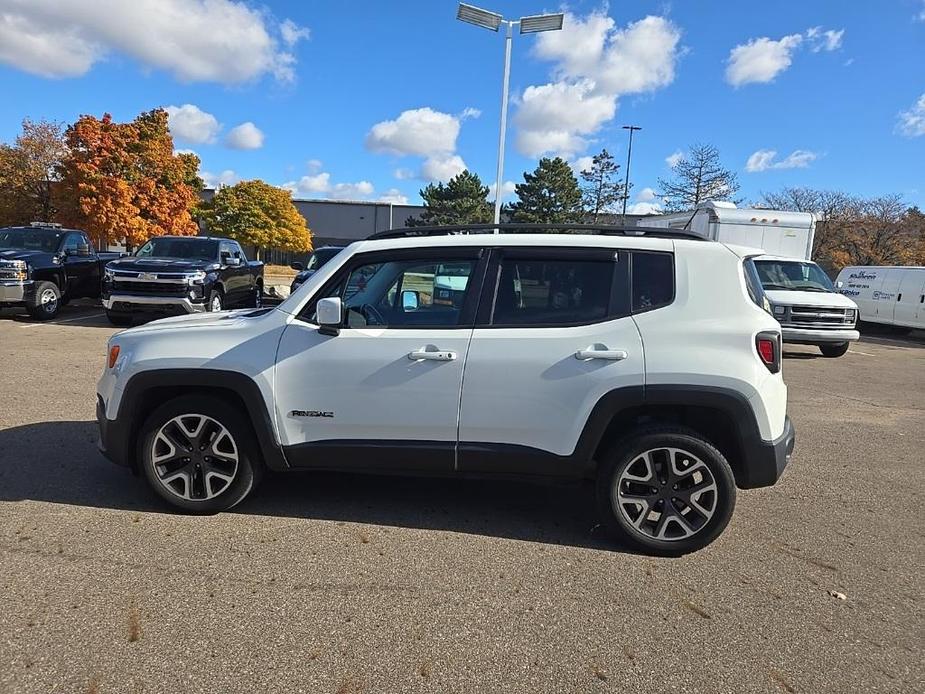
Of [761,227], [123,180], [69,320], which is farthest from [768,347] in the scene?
[123,180]

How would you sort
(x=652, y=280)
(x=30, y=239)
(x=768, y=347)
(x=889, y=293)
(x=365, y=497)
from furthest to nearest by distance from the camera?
(x=889, y=293) < (x=30, y=239) < (x=365, y=497) < (x=652, y=280) < (x=768, y=347)

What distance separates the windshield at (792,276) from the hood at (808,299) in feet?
0.98

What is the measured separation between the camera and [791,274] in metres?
12.9

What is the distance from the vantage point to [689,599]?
3059mm

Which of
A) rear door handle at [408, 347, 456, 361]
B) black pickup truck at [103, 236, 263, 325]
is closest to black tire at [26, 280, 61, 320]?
black pickup truck at [103, 236, 263, 325]

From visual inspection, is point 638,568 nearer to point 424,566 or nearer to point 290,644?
point 424,566

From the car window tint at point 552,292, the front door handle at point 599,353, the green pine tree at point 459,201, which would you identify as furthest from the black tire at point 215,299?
the green pine tree at point 459,201

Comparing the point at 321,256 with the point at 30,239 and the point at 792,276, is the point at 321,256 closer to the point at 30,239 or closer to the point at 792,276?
the point at 30,239

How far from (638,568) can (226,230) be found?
152ft

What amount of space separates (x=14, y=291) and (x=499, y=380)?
39.2 feet

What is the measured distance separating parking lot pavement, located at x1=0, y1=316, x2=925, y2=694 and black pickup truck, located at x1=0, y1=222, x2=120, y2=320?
8.55 metres

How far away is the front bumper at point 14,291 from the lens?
452 inches

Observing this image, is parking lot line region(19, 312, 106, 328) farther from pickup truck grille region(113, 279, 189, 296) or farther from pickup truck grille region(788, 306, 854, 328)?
pickup truck grille region(788, 306, 854, 328)

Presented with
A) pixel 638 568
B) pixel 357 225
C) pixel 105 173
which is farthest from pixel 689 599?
pixel 357 225
